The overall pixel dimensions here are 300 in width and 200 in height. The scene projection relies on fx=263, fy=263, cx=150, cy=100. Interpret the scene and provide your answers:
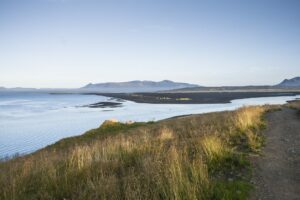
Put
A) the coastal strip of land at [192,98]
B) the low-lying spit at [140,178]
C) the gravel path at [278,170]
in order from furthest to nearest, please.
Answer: the coastal strip of land at [192,98] < the gravel path at [278,170] < the low-lying spit at [140,178]

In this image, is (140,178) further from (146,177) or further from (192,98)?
(192,98)

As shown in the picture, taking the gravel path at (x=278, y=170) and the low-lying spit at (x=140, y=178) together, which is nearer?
the low-lying spit at (x=140, y=178)

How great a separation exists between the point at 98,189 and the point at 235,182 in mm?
3220

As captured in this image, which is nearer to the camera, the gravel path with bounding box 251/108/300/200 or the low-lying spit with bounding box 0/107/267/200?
the low-lying spit with bounding box 0/107/267/200

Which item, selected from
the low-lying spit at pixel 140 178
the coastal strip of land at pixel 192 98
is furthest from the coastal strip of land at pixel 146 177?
the coastal strip of land at pixel 192 98

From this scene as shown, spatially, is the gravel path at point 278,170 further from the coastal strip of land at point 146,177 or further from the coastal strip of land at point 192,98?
the coastal strip of land at point 192,98

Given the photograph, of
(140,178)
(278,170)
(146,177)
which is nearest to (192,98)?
(278,170)

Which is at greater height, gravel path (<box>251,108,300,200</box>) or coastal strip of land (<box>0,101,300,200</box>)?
coastal strip of land (<box>0,101,300,200</box>)

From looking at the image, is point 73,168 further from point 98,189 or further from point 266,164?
point 266,164

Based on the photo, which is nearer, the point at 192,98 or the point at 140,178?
the point at 140,178

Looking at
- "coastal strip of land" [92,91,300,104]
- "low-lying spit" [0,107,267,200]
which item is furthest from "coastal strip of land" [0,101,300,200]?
"coastal strip of land" [92,91,300,104]

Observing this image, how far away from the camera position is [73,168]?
24.5 feet

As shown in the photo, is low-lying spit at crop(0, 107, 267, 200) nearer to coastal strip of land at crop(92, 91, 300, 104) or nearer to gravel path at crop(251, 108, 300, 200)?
gravel path at crop(251, 108, 300, 200)

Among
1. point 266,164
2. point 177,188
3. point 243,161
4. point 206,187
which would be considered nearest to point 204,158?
point 243,161
